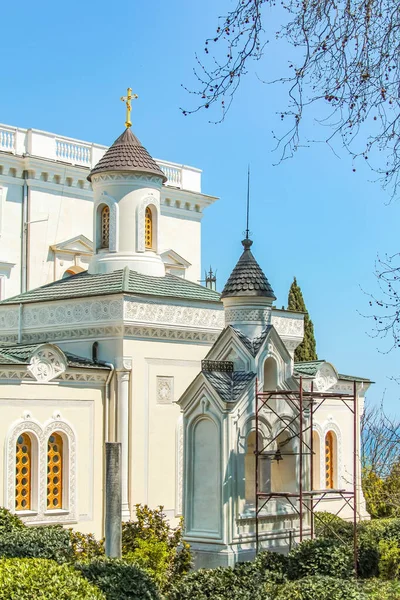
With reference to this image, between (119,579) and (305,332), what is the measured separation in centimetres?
2096

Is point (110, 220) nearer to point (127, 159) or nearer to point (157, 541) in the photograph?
point (127, 159)

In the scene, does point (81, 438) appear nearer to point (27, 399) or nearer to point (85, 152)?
point (27, 399)

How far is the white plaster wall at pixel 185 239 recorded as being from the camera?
33.2m

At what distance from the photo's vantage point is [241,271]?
62.4ft

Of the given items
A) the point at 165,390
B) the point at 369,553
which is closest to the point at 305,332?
the point at 165,390

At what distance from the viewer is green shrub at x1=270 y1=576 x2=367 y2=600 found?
12.8 metres

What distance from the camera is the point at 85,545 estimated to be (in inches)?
755

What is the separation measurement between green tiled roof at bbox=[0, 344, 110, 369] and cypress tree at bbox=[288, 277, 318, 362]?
1189 cm

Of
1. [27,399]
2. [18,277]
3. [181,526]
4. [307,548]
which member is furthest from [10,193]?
[307,548]

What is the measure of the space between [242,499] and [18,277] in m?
13.6

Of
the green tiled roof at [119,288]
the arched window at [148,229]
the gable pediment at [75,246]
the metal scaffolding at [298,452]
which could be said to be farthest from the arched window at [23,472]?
the gable pediment at [75,246]

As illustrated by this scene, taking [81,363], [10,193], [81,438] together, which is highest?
[10,193]

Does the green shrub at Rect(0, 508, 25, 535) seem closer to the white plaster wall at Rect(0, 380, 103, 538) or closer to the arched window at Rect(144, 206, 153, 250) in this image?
the white plaster wall at Rect(0, 380, 103, 538)

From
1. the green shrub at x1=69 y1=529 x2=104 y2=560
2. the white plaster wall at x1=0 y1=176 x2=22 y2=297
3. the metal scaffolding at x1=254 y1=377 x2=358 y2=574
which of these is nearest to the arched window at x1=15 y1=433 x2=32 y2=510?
the green shrub at x1=69 y1=529 x2=104 y2=560
